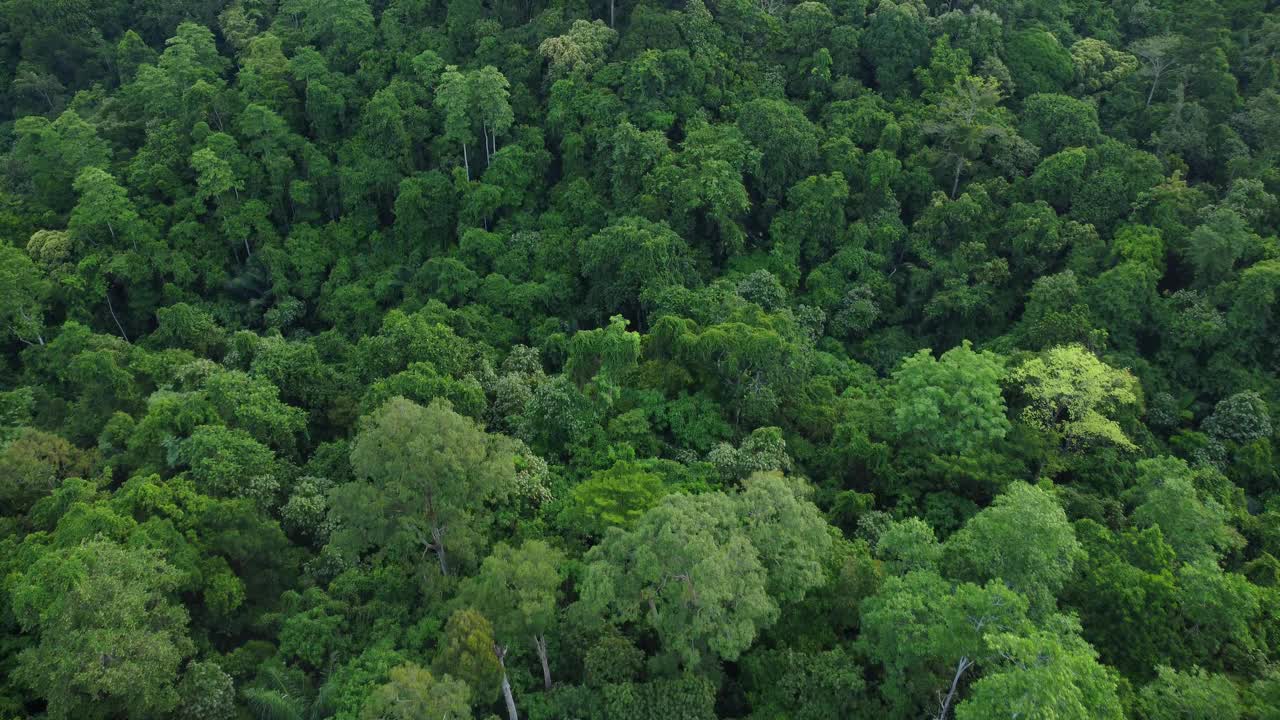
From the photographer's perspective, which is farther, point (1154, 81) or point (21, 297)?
point (1154, 81)

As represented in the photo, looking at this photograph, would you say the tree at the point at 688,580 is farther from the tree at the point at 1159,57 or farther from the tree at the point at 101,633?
the tree at the point at 1159,57

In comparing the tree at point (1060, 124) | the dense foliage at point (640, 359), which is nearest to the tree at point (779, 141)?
the dense foliage at point (640, 359)

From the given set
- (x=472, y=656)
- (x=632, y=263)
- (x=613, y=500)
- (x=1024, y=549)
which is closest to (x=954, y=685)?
(x=1024, y=549)

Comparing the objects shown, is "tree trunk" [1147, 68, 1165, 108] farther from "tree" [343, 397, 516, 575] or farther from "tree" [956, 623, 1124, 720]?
"tree" [343, 397, 516, 575]

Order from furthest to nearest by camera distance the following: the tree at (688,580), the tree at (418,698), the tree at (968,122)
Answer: the tree at (968,122), the tree at (688,580), the tree at (418,698)

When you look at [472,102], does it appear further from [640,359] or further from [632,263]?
[640,359]

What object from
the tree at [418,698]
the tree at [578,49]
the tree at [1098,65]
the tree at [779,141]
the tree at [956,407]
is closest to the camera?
the tree at [418,698]
